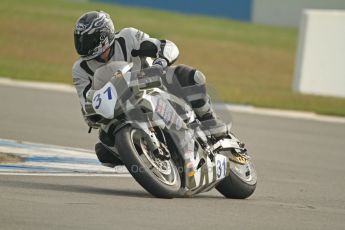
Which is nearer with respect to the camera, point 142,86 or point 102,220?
point 102,220

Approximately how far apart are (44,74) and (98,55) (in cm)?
1284

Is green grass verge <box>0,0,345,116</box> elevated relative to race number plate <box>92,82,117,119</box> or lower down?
lower down

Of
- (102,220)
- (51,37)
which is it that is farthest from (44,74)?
(102,220)

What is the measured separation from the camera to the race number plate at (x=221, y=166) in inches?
329

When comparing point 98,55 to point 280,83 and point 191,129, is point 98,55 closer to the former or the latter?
point 191,129

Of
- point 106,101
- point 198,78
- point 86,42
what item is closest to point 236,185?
point 198,78

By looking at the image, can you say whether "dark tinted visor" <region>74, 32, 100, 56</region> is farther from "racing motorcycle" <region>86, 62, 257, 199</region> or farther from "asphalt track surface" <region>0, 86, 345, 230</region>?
"asphalt track surface" <region>0, 86, 345, 230</region>

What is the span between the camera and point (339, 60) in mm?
19125

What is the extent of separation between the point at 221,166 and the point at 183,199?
0.50 meters

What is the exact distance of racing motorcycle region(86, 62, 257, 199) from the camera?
764cm

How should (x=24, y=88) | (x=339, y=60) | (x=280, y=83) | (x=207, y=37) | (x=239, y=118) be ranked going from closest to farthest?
(x=239, y=118), (x=24, y=88), (x=339, y=60), (x=280, y=83), (x=207, y=37)

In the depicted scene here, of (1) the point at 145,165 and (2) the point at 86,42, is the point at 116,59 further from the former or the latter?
(1) the point at 145,165

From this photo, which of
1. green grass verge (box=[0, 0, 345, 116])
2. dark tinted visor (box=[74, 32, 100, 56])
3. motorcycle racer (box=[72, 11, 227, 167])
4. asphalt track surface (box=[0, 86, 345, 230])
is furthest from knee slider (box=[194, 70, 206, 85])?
green grass verge (box=[0, 0, 345, 116])

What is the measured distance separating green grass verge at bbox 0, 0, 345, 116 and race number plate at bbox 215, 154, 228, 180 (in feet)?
32.0
